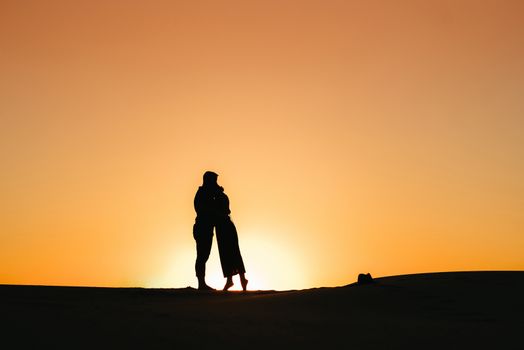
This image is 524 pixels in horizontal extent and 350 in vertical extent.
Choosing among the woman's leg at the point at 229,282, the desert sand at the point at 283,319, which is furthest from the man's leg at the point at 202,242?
the desert sand at the point at 283,319

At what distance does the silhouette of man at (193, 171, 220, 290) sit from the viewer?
46.3ft

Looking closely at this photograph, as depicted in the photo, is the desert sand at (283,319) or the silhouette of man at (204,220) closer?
the desert sand at (283,319)

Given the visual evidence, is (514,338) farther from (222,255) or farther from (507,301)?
(222,255)

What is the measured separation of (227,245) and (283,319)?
719 cm

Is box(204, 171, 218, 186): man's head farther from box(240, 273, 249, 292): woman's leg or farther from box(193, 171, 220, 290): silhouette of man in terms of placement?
box(240, 273, 249, 292): woman's leg

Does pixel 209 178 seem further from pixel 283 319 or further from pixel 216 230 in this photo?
pixel 283 319

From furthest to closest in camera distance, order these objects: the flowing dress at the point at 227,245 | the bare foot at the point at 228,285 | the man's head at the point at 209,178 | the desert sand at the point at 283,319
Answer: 1. the flowing dress at the point at 227,245
2. the bare foot at the point at 228,285
3. the man's head at the point at 209,178
4. the desert sand at the point at 283,319

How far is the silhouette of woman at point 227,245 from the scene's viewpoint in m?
14.3

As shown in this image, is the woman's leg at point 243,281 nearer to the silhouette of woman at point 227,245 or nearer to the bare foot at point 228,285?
the silhouette of woman at point 227,245

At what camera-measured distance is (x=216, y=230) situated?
47.5ft

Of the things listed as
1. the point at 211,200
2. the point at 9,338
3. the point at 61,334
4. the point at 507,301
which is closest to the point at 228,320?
the point at 61,334

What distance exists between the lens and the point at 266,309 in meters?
8.10

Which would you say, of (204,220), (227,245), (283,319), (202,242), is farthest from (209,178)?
(283,319)

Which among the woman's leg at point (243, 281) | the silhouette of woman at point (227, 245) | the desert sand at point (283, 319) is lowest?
the desert sand at point (283, 319)
